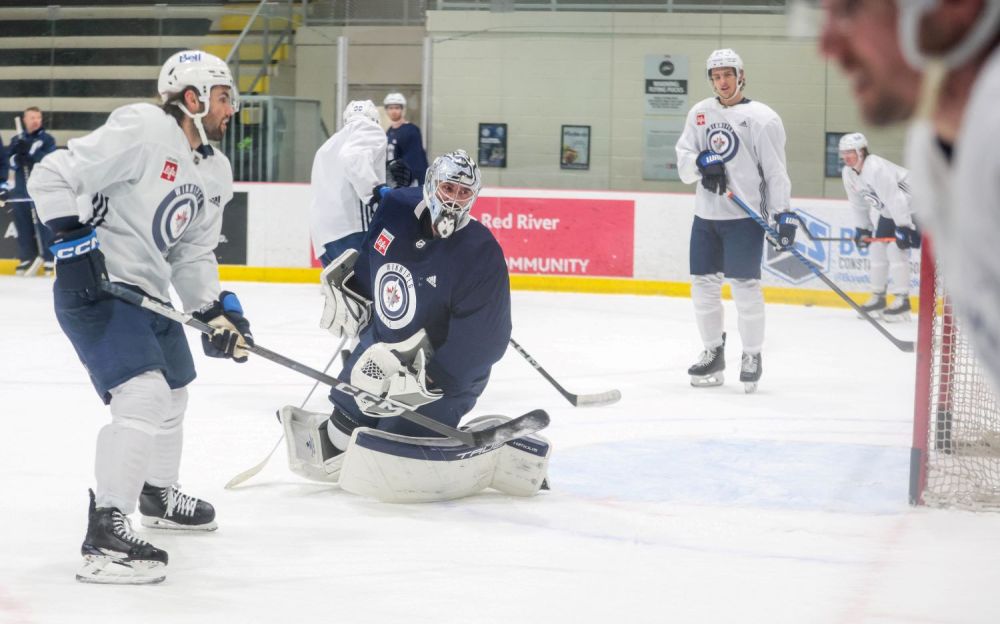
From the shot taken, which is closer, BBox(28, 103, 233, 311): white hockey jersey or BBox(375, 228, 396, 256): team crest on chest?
BBox(28, 103, 233, 311): white hockey jersey

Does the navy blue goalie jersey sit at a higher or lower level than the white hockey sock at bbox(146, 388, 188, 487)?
higher

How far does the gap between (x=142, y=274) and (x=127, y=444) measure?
14.9 inches

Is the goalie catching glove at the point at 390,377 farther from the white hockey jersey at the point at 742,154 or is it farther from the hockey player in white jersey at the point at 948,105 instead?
the white hockey jersey at the point at 742,154

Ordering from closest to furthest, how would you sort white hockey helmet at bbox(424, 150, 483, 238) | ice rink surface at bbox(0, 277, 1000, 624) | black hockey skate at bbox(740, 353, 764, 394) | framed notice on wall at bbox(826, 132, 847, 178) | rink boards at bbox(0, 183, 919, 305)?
1. ice rink surface at bbox(0, 277, 1000, 624)
2. white hockey helmet at bbox(424, 150, 483, 238)
3. black hockey skate at bbox(740, 353, 764, 394)
4. rink boards at bbox(0, 183, 919, 305)
5. framed notice on wall at bbox(826, 132, 847, 178)

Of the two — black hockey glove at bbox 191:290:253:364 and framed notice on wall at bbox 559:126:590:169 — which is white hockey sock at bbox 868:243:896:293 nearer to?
framed notice on wall at bbox 559:126:590:169

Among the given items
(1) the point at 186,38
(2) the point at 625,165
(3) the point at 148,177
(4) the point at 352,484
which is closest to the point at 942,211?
(3) the point at 148,177

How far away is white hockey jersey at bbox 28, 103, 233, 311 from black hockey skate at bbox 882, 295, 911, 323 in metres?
5.88

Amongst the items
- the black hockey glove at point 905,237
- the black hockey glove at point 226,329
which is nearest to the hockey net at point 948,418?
the black hockey glove at point 226,329

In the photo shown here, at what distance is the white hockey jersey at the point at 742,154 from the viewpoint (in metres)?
5.28

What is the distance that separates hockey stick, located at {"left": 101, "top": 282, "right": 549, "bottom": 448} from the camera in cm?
249

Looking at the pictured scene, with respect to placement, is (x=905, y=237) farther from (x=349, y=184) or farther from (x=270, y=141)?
(x=270, y=141)

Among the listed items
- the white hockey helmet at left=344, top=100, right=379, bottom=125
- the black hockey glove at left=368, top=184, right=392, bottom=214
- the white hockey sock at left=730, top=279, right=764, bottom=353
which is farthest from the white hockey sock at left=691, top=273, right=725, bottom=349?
the white hockey helmet at left=344, top=100, right=379, bottom=125

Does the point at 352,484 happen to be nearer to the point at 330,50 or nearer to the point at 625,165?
the point at 625,165

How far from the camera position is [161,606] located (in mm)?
2277
